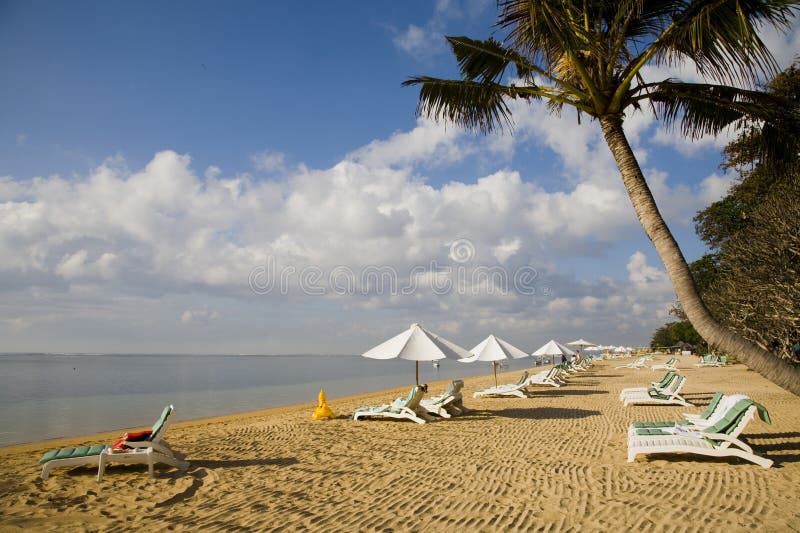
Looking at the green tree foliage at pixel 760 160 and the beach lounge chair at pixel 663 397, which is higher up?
the green tree foliage at pixel 760 160

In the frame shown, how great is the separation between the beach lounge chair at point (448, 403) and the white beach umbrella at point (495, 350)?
11.5 feet

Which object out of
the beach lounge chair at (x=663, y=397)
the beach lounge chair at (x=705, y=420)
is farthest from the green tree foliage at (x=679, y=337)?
the beach lounge chair at (x=705, y=420)

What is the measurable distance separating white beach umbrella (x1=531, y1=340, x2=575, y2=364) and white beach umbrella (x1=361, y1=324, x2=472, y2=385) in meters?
14.1

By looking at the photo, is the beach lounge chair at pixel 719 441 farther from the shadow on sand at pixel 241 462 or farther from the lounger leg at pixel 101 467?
the lounger leg at pixel 101 467

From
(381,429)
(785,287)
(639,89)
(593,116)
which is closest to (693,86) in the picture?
(639,89)

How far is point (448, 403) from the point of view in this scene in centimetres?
1109

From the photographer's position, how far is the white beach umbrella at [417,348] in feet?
34.2

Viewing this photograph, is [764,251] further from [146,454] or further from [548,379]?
[146,454]

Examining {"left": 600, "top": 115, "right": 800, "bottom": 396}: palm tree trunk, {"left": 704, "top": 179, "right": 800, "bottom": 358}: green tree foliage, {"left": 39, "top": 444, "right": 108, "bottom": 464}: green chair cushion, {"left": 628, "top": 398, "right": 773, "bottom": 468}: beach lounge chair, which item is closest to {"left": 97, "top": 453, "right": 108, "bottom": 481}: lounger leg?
{"left": 39, "top": 444, "right": 108, "bottom": 464}: green chair cushion

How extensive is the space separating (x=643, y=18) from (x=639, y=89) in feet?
3.35

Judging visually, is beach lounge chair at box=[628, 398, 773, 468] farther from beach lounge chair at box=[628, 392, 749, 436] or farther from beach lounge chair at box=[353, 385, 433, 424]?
beach lounge chair at box=[353, 385, 433, 424]

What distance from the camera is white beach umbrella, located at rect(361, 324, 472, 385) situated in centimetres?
1043

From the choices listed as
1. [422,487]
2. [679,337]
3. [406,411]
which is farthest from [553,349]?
[679,337]

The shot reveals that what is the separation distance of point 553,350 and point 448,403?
15073 millimetres
